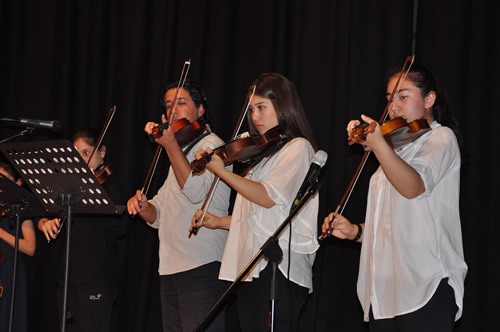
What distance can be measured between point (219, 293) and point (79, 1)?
252 centimetres

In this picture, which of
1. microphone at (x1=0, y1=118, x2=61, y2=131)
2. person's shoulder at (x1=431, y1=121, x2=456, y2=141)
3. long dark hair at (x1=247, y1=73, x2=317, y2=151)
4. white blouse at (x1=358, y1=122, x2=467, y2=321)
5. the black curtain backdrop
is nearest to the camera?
white blouse at (x1=358, y1=122, x2=467, y2=321)

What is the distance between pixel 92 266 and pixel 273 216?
1.15m

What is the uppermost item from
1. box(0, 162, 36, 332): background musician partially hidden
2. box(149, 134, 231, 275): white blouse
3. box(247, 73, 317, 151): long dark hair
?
box(247, 73, 317, 151): long dark hair

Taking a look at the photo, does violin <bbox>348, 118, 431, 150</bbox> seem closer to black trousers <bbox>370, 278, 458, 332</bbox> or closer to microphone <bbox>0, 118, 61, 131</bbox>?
black trousers <bbox>370, 278, 458, 332</bbox>

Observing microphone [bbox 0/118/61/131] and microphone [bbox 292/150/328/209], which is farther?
microphone [bbox 0/118/61/131]

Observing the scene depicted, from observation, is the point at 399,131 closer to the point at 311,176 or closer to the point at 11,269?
the point at 311,176

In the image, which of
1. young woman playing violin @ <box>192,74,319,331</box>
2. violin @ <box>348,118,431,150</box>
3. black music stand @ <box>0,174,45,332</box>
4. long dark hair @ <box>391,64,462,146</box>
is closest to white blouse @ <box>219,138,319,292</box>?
young woman playing violin @ <box>192,74,319,331</box>

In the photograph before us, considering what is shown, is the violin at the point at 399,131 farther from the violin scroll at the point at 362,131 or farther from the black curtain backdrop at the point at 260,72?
the black curtain backdrop at the point at 260,72

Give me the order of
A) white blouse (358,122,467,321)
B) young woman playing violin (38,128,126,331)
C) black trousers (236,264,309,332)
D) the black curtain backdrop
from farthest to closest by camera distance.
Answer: the black curtain backdrop, young woman playing violin (38,128,126,331), black trousers (236,264,309,332), white blouse (358,122,467,321)

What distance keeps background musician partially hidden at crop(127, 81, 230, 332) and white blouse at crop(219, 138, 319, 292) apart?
0.34m

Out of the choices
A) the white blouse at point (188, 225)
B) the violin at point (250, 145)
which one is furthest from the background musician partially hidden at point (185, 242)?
the violin at point (250, 145)

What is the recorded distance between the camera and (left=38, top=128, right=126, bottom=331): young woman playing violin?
301 centimetres

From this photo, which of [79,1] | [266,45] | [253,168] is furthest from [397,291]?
[79,1]

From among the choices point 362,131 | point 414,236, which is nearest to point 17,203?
point 362,131
